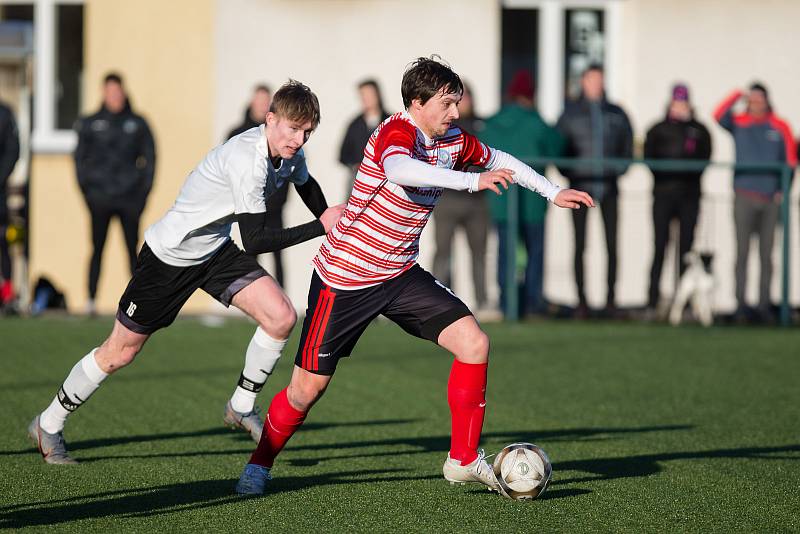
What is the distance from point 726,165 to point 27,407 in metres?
7.77

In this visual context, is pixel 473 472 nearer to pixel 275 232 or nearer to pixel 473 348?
pixel 473 348

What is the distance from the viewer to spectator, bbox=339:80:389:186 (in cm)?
1391

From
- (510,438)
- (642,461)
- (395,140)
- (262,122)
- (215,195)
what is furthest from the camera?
(262,122)

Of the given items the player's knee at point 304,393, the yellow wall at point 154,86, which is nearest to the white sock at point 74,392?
the player's knee at point 304,393

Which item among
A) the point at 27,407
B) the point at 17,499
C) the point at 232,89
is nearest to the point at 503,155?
the point at 17,499

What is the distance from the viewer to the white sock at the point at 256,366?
7.29 metres

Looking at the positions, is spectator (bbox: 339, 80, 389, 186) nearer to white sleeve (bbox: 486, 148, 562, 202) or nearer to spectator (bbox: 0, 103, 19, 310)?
spectator (bbox: 0, 103, 19, 310)

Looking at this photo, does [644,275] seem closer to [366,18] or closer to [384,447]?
[366,18]

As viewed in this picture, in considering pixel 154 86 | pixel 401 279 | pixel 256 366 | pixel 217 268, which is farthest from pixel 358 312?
pixel 154 86

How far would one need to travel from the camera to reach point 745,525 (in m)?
5.76

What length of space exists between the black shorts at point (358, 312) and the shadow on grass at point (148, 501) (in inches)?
26.3

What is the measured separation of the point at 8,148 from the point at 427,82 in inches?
367

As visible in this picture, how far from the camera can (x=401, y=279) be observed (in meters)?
6.30

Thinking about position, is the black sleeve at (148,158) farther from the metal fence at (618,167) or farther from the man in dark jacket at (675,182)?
the man in dark jacket at (675,182)
